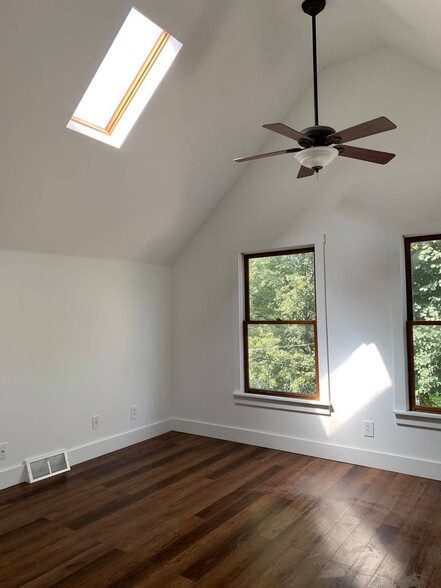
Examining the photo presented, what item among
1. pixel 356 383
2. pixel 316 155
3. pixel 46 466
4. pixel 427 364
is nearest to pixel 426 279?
pixel 427 364

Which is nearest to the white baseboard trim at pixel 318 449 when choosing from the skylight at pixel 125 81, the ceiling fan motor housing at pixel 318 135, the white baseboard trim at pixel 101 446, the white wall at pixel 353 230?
the white wall at pixel 353 230

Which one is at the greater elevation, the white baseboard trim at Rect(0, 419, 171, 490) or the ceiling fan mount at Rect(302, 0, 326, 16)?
the ceiling fan mount at Rect(302, 0, 326, 16)

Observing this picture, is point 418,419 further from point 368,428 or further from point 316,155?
point 316,155

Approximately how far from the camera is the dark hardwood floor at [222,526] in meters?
2.27

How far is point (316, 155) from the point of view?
2.51 metres

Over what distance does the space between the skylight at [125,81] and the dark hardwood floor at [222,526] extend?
276 centimetres

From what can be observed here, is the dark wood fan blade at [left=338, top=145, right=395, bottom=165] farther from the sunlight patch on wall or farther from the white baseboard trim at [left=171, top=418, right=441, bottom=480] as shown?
the white baseboard trim at [left=171, top=418, right=441, bottom=480]

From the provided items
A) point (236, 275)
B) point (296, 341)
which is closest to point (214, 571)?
point (296, 341)

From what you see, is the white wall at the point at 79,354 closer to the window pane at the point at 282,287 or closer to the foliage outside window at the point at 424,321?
the window pane at the point at 282,287

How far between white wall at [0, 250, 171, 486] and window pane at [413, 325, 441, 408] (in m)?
2.76

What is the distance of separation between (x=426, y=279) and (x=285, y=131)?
6.64 feet

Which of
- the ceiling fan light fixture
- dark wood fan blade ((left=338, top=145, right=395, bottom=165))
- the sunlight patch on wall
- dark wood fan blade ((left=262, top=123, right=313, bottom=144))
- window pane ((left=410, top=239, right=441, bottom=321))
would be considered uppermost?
dark wood fan blade ((left=262, top=123, right=313, bottom=144))

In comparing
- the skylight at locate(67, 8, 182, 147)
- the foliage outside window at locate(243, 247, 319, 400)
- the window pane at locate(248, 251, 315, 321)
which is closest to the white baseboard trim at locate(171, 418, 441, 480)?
the foliage outside window at locate(243, 247, 319, 400)

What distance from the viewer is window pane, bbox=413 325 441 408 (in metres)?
3.53
